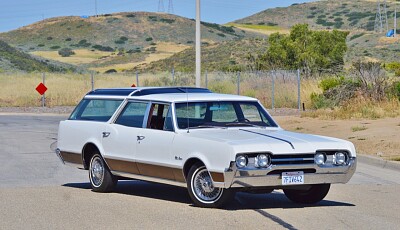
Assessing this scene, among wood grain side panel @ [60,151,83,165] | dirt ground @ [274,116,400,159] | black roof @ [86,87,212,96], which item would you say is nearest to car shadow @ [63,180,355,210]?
wood grain side panel @ [60,151,83,165]

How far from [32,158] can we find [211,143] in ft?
28.4

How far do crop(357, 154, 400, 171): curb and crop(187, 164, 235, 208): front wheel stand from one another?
7.00 metres

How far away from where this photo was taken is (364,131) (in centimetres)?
2409

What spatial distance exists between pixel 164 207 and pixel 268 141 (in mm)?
1628

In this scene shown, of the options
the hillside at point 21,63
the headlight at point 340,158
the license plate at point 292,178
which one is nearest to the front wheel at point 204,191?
the license plate at point 292,178

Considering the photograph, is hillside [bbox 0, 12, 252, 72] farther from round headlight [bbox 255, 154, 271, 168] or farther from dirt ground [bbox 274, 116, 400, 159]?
round headlight [bbox 255, 154, 271, 168]

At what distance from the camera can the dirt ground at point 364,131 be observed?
20.5m

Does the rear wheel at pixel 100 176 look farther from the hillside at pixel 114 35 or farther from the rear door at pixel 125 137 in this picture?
the hillside at pixel 114 35

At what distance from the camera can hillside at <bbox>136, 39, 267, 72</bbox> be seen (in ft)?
273

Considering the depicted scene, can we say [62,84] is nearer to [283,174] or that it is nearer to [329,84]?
[329,84]

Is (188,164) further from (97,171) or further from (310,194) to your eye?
(97,171)

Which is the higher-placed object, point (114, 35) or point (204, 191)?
point (114, 35)

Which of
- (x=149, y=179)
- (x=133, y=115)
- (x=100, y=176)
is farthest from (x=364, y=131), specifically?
(x=149, y=179)

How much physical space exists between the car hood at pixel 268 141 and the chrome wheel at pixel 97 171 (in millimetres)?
1945
